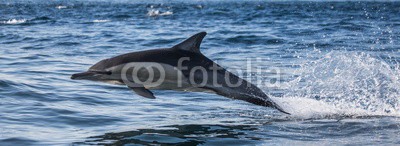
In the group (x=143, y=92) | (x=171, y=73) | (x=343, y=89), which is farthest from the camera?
(x=343, y=89)

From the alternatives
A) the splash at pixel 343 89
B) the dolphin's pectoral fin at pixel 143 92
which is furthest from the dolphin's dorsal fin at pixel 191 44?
the splash at pixel 343 89

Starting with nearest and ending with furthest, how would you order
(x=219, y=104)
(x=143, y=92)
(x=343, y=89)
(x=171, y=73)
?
1. (x=143, y=92)
2. (x=171, y=73)
3. (x=219, y=104)
4. (x=343, y=89)

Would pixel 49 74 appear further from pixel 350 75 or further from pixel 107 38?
pixel 107 38

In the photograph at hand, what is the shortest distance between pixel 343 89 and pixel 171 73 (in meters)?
4.98

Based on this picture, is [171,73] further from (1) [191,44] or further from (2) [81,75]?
(2) [81,75]

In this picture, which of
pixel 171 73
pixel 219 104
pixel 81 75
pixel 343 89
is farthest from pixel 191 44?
pixel 343 89

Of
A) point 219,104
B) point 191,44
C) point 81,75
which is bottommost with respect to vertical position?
point 219,104

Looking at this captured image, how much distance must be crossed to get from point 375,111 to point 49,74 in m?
6.61

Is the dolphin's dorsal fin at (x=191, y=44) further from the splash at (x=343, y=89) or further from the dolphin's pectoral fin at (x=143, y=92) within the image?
the splash at (x=343, y=89)

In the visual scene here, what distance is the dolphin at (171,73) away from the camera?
707 cm

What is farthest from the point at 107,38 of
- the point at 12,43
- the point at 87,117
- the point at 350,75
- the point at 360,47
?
the point at 87,117

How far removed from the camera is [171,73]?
718 cm

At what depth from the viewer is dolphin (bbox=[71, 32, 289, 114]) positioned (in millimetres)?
7070

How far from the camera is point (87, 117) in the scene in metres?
8.15
